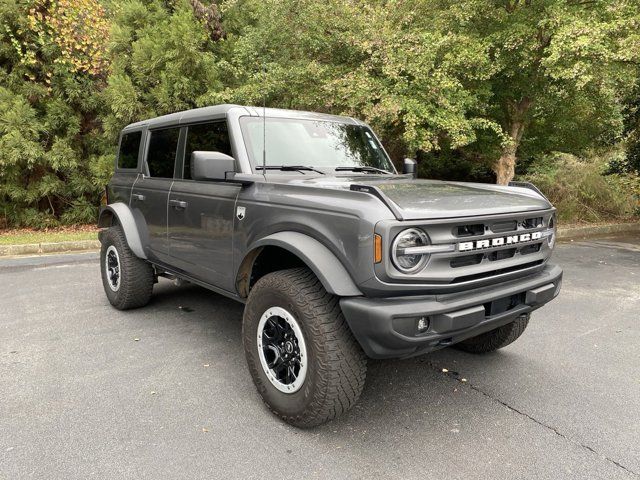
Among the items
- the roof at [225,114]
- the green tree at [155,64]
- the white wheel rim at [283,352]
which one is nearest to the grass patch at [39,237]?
the green tree at [155,64]

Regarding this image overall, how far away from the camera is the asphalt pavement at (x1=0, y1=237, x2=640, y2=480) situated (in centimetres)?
237

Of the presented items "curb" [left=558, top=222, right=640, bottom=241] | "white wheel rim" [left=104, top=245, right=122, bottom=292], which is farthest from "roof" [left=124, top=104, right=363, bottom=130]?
"curb" [left=558, top=222, right=640, bottom=241]

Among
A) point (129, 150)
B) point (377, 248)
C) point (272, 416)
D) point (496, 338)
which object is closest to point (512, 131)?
point (496, 338)

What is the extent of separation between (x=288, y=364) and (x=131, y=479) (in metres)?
0.99

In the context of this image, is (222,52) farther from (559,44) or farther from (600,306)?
(600,306)

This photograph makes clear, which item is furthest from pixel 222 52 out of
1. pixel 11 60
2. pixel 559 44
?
pixel 559 44

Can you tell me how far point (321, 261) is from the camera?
249 centimetres

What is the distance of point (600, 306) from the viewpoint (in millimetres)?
5250

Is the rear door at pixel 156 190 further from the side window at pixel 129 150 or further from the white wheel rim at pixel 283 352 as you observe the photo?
the white wheel rim at pixel 283 352

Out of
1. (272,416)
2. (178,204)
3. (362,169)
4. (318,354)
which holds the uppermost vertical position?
(362,169)

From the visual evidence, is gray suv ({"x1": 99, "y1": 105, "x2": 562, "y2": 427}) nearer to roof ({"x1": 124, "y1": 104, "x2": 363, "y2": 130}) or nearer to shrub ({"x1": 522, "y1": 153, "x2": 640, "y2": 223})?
roof ({"x1": 124, "y1": 104, "x2": 363, "y2": 130})

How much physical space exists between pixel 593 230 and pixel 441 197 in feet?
34.0

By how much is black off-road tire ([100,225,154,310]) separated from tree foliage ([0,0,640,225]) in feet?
16.2

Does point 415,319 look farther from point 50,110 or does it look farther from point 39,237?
point 50,110
